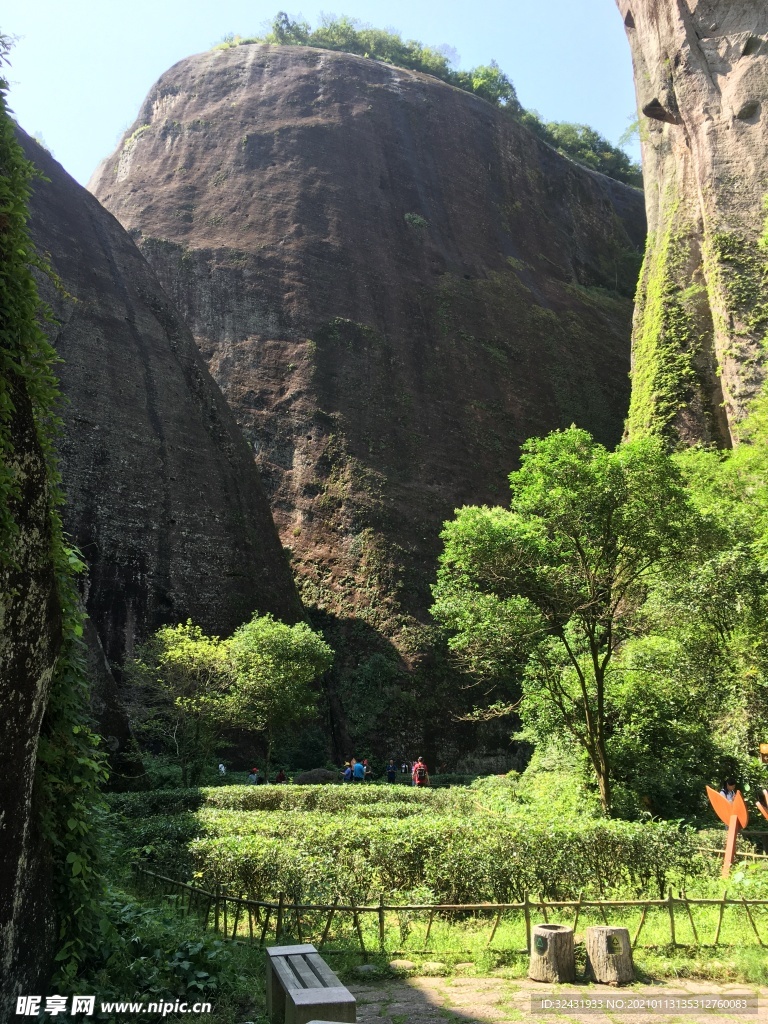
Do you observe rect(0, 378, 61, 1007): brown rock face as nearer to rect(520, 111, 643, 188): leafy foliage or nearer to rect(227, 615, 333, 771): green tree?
rect(227, 615, 333, 771): green tree

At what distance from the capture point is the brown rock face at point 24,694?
374cm

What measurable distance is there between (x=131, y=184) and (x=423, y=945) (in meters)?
45.5

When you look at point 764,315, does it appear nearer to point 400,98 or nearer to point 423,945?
point 423,945

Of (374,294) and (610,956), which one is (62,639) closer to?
(610,956)

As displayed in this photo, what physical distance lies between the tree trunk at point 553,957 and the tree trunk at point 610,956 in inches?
Answer: 6.6

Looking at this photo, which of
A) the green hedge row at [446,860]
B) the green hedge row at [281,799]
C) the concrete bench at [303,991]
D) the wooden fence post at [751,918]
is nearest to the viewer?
the concrete bench at [303,991]

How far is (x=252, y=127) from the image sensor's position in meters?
44.5

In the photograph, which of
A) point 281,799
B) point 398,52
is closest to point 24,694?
point 281,799

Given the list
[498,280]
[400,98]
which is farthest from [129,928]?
[400,98]

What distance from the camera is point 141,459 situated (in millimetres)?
26328

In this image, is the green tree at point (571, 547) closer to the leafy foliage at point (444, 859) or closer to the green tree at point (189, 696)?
the leafy foliage at point (444, 859)

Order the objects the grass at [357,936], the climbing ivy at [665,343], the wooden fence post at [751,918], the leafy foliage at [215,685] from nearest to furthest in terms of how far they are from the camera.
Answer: the grass at [357,936] → the wooden fence post at [751,918] → the leafy foliage at [215,685] → the climbing ivy at [665,343]

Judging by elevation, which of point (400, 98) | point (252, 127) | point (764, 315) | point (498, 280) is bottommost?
point (764, 315)

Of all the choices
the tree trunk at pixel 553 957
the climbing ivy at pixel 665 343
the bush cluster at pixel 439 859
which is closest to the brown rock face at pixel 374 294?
the climbing ivy at pixel 665 343
